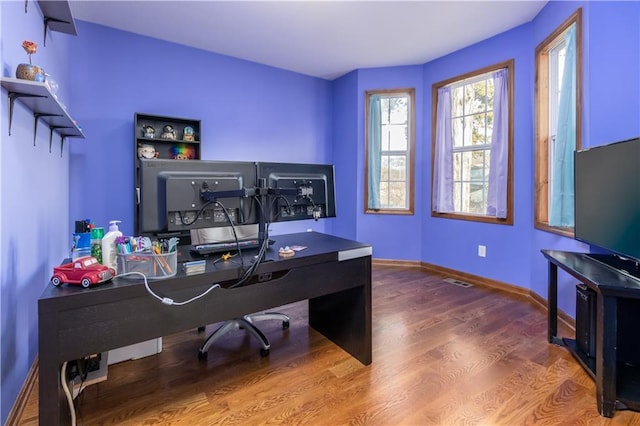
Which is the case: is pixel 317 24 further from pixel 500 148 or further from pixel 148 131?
pixel 500 148

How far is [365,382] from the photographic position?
1.76 m

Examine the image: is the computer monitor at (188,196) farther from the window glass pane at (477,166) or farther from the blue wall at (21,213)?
the window glass pane at (477,166)

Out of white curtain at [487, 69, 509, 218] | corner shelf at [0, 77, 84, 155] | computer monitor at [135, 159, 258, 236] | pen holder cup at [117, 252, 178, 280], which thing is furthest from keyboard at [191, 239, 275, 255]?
white curtain at [487, 69, 509, 218]

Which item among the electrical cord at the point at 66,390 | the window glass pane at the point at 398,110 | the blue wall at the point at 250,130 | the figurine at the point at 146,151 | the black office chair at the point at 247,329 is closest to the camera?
the electrical cord at the point at 66,390

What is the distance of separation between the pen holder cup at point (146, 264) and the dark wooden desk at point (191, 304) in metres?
0.04

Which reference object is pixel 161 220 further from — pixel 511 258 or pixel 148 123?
pixel 511 258

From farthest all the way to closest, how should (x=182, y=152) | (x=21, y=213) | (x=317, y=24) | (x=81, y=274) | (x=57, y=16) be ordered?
(x=182, y=152)
(x=317, y=24)
(x=57, y=16)
(x=21, y=213)
(x=81, y=274)

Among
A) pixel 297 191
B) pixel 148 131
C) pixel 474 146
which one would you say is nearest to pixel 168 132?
pixel 148 131

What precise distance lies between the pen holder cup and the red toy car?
83mm

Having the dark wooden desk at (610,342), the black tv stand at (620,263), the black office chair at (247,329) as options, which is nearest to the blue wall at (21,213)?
the black office chair at (247,329)

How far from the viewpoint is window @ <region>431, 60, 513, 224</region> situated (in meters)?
3.29

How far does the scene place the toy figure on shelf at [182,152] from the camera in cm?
346

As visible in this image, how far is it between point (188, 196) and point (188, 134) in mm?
2315

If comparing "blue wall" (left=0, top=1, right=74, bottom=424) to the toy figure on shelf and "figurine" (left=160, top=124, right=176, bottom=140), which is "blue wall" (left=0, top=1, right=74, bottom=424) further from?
the toy figure on shelf
